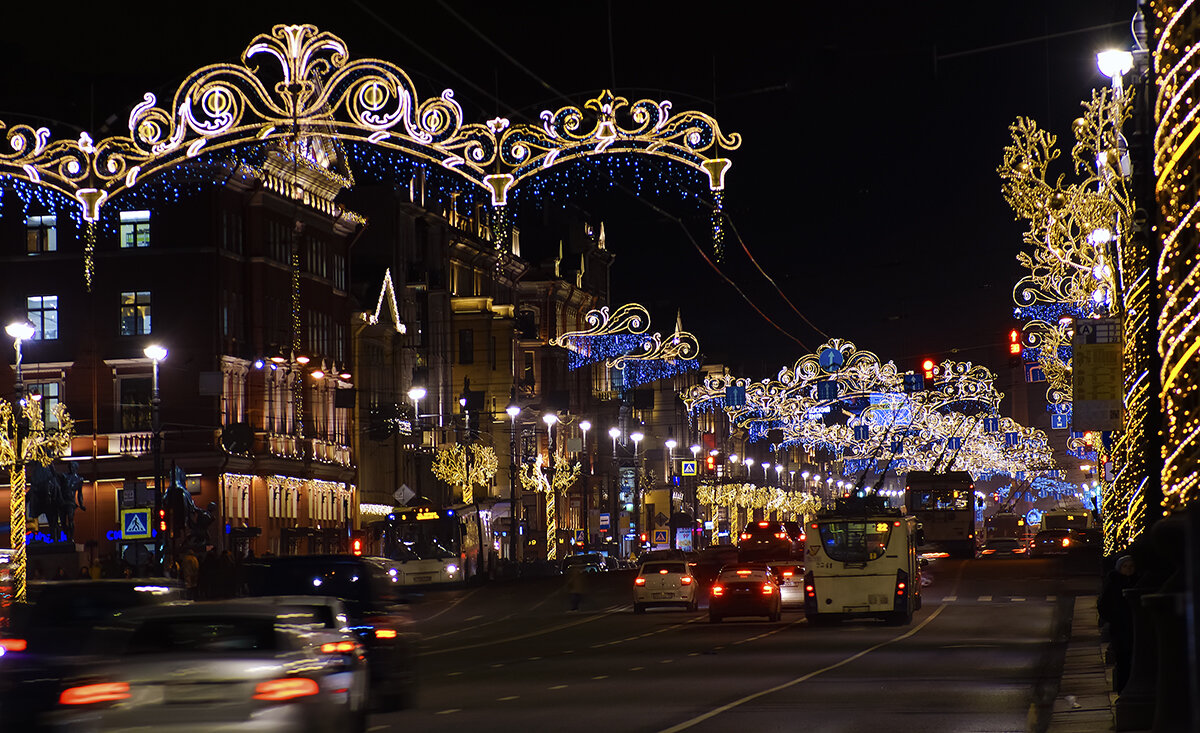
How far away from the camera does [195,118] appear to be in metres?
18.3

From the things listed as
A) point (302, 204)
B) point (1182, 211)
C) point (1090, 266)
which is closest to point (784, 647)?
point (1090, 266)

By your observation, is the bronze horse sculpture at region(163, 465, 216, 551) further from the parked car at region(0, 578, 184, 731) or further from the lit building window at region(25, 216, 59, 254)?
the parked car at region(0, 578, 184, 731)

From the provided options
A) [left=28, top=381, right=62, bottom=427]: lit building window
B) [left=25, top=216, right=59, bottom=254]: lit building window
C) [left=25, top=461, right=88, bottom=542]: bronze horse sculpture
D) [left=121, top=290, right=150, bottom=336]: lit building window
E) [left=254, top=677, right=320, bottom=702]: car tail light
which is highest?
[left=25, top=216, right=59, bottom=254]: lit building window

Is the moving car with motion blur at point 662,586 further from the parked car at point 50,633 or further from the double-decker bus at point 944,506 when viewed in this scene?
the double-decker bus at point 944,506

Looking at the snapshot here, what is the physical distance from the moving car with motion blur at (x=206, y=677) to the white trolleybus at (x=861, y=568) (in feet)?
94.6

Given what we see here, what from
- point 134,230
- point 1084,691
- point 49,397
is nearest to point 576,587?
point 134,230

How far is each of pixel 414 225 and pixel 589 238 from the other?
32.5m

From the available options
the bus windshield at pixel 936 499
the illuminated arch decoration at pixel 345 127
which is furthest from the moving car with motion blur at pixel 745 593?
the bus windshield at pixel 936 499

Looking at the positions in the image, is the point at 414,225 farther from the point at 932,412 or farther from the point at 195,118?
the point at 195,118

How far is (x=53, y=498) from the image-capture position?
58.2 m

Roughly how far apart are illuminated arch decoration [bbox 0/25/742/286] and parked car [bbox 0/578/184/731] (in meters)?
4.12

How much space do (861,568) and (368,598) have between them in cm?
2180

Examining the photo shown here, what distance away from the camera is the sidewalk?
1802 centimetres

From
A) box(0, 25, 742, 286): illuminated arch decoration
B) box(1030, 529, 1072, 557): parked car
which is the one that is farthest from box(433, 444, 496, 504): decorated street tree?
box(0, 25, 742, 286): illuminated arch decoration
